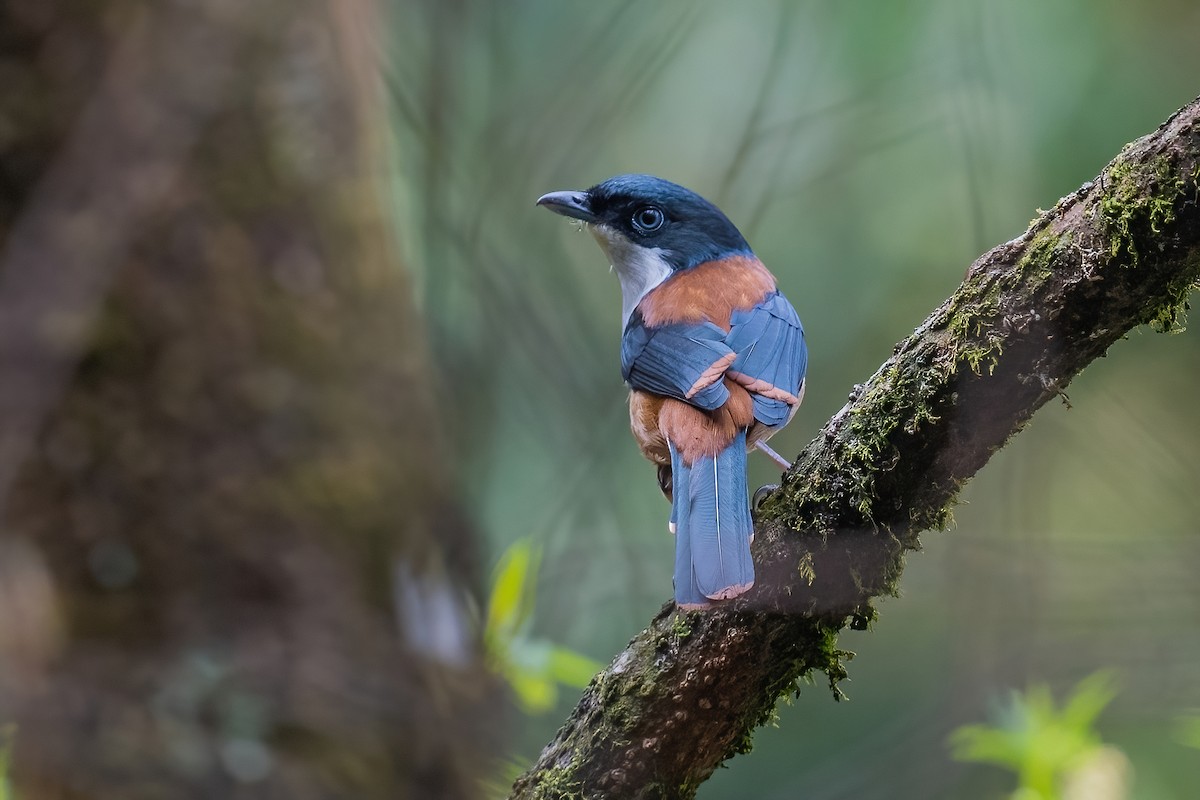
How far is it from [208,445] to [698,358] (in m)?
2.05

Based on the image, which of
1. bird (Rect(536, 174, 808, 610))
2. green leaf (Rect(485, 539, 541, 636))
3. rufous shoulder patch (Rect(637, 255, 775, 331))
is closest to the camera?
bird (Rect(536, 174, 808, 610))

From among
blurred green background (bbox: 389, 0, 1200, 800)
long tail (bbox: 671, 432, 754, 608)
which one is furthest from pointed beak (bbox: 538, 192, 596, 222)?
long tail (bbox: 671, 432, 754, 608)

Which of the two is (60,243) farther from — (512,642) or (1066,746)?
(1066,746)

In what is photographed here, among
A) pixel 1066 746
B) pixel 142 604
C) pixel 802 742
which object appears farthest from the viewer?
pixel 802 742

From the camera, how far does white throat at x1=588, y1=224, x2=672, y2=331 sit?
4301 mm

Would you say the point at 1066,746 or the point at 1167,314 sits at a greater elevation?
the point at 1167,314

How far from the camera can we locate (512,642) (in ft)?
12.7

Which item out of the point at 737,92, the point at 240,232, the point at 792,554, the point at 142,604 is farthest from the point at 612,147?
the point at 792,554

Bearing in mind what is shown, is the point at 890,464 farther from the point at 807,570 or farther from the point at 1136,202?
the point at 1136,202

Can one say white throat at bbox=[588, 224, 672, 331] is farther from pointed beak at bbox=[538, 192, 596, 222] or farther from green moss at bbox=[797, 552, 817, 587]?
green moss at bbox=[797, 552, 817, 587]

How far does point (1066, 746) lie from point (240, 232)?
3.67 m

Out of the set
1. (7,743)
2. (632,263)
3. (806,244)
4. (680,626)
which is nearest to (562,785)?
(680,626)

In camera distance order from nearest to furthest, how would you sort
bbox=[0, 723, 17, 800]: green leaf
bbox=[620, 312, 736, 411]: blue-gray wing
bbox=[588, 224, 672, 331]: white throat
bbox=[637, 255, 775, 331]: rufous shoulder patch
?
bbox=[620, 312, 736, 411]: blue-gray wing < bbox=[0, 723, 17, 800]: green leaf < bbox=[637, 255, 775, 331]: rufous shoulder patch < bbox=[588, 224, 672, 331]: white throat

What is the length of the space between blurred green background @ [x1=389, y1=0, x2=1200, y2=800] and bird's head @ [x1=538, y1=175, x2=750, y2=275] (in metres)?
1.07
